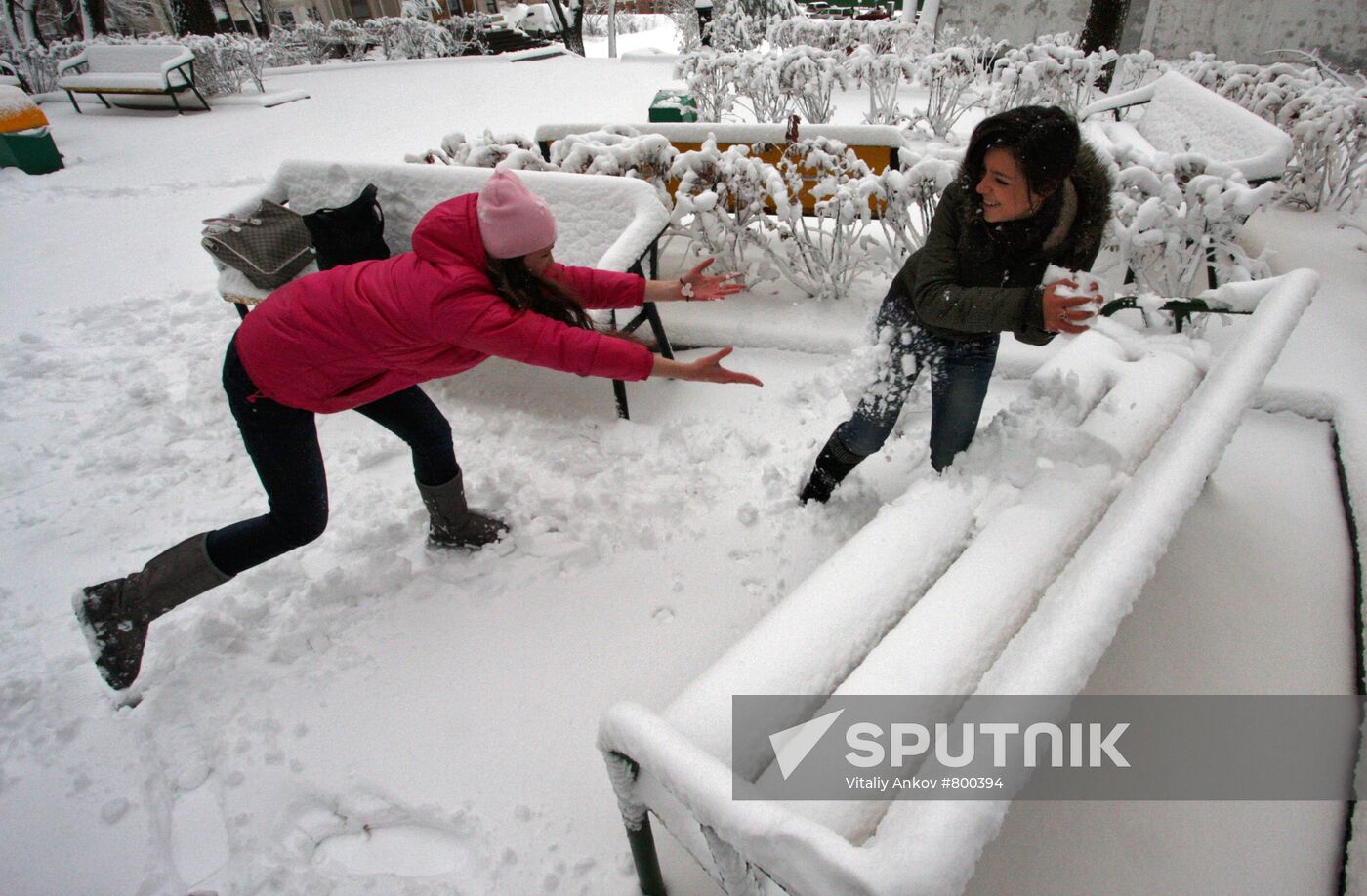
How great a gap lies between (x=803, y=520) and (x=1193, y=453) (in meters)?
1.24

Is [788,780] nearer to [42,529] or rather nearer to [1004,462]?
[1004,462]

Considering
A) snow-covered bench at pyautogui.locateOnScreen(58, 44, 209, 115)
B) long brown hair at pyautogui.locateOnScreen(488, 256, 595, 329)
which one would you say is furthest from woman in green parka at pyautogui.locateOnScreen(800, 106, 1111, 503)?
snow-covered bench at pyautogui.locateOnScreen(58, 44, 209, 115)

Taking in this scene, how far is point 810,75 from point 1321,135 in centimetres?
437

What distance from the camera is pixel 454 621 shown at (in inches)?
88.7

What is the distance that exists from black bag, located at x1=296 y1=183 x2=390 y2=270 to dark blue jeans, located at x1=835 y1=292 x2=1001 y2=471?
2.59 meters

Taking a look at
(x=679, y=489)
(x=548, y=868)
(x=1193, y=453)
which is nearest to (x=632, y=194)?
(x=679, y=489)

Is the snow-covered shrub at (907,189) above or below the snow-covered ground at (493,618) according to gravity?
above

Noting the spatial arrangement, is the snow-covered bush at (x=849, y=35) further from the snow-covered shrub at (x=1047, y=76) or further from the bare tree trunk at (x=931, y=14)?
the snow-covered shrub at (x=1047, y=76)

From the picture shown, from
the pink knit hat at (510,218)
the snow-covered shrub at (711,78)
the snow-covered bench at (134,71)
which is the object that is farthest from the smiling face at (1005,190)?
the snow-covered bench at (134,71)

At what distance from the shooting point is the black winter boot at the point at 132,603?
1.98m

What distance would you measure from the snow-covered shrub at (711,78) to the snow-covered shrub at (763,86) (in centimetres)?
7

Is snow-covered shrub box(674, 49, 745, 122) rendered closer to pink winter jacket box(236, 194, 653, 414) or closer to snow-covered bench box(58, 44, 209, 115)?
pink winter jacket box(236, 194, 653, 414)

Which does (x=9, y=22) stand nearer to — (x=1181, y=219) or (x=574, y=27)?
(x=574, y=27)

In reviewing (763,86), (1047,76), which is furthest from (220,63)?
(1047,76)
